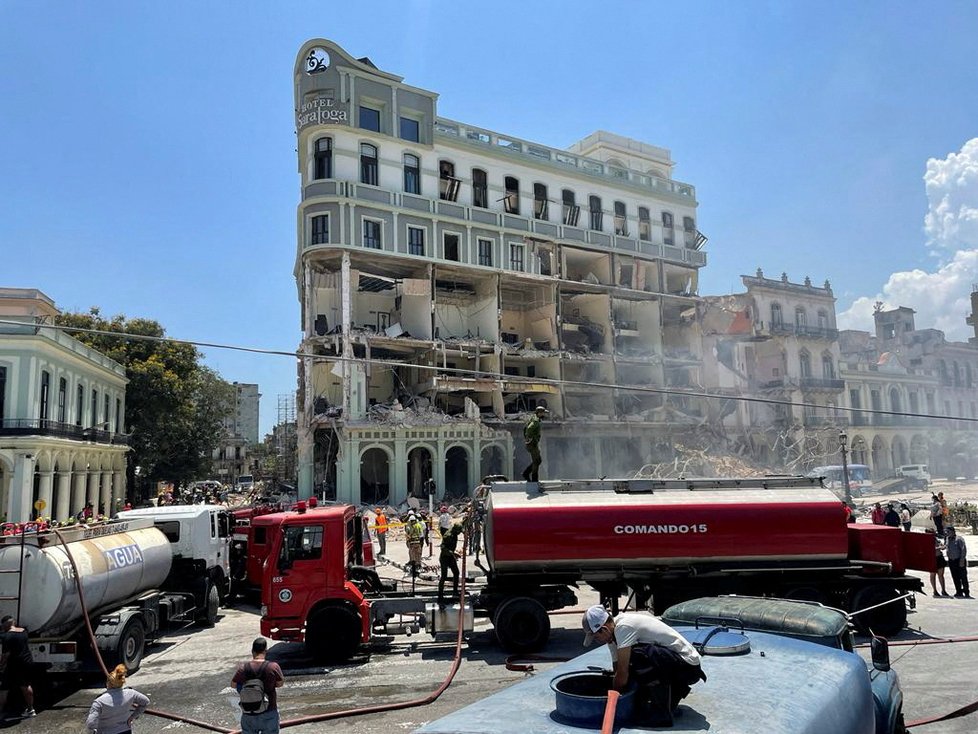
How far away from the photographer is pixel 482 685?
10.4m

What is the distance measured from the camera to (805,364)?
6103 centimetres

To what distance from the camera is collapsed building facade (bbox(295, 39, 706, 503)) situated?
139 ft

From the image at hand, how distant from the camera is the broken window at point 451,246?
46.6m

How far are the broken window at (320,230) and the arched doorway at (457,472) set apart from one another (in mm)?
16100

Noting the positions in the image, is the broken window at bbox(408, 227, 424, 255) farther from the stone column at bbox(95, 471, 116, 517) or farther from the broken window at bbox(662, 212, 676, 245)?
the stone column at bbox(95, 471, 116, 517)

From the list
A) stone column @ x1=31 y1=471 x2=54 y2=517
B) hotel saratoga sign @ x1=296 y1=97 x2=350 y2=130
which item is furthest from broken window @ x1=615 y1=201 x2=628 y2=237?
stone column @ x1=31 y1=471 x2=54 y2=517

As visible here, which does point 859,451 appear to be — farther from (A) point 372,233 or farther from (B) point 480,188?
(A) point 372,233

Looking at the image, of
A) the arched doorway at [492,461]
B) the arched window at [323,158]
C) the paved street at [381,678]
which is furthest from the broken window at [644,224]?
the paved street at [381,678]

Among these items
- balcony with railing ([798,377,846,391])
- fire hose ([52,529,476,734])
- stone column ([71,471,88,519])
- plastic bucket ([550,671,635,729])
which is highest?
balcony with railing ([798,377,846,391])

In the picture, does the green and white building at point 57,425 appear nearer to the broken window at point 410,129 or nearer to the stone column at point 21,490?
the stone column at point 21,490

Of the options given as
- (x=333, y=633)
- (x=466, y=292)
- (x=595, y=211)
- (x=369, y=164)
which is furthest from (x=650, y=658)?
(x=595, y=211)

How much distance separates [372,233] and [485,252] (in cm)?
842

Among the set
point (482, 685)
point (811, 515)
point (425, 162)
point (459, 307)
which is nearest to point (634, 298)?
point (459, 307)

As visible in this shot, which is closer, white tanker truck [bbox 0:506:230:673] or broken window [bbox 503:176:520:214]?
white tanker truck [bbox 0:506:230:673]
